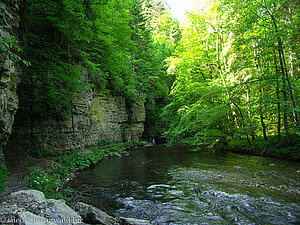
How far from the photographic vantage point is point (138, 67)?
28094 mm

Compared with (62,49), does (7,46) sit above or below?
below

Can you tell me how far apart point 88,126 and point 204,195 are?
11239 millimetres

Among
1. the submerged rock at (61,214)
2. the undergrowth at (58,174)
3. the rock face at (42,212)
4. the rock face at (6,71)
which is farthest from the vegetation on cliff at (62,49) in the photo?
the submerged rock at (61,214)

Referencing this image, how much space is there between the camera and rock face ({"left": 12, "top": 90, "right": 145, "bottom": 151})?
10.5 meters

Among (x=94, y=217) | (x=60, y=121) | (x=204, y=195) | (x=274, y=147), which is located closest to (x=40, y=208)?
(x=94, y=217)

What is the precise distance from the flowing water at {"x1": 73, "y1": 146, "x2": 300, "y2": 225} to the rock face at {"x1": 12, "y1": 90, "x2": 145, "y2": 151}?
3.85 metres

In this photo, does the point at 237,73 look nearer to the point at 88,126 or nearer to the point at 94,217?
the point at 94,217

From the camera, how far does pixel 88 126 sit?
574 inches

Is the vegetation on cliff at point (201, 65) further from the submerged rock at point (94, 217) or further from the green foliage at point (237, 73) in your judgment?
the submerged rock at point (94, 217)

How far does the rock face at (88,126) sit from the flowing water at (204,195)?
3854 mm

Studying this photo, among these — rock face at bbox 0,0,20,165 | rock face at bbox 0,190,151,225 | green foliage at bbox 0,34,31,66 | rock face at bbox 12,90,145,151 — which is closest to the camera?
rock face at bbox 0,190,151,225

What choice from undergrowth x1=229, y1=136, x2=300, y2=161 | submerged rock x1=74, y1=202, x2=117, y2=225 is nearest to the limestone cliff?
submerged rock x1=74, y1=202, x2=117, y2=225

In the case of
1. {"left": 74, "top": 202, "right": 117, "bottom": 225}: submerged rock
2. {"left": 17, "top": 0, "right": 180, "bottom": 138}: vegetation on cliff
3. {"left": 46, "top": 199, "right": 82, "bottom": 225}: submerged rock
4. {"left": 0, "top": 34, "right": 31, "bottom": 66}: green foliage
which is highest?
{"left": 17, "top": 0, "right": 180, "bottom": 138}: vegetation on cliff

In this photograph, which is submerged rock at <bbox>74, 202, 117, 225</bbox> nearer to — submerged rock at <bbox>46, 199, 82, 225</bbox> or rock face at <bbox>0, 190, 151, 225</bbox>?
rock face at <bbox>0, 190, 151, 225</bbox>
